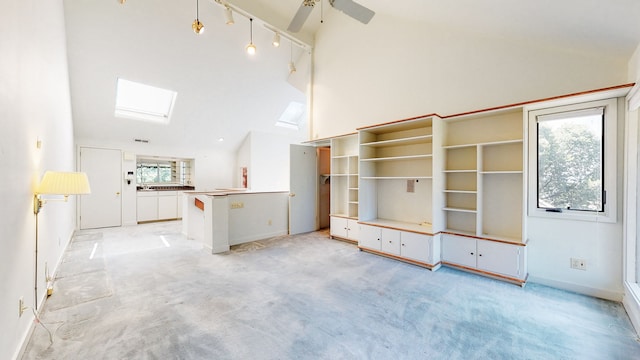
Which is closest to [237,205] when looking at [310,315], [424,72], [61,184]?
[61,184]

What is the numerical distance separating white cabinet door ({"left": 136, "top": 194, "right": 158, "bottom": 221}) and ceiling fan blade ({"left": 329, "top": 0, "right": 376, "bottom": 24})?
675 centimetres

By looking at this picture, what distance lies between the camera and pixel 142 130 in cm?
Answer: 624

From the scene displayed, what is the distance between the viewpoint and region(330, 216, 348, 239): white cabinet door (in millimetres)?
4840

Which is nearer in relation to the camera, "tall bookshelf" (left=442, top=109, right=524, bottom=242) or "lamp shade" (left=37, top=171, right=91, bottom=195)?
"lamp shade" (left=37, top=171, right=91, bottom=195)

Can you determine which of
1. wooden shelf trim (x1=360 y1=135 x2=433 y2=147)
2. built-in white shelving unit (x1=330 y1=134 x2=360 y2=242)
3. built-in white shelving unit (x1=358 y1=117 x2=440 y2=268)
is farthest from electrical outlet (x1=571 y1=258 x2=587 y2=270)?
built-in white shelving unit (x1=330 y1=134 x2=360 y2=242)

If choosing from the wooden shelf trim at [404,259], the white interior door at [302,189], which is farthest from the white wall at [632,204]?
the white interior door at [302,189]

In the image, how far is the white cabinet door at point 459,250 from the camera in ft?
10.7

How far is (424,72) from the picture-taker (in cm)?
399

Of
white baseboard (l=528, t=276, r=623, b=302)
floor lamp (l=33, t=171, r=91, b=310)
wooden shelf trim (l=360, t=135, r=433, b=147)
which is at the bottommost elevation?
white baseboard (l=528, t=276, r=623, b=302)

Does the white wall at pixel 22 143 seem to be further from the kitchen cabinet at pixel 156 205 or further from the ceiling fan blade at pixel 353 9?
the kitchen cabinet at pixel 156 205

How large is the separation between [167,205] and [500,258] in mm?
7759

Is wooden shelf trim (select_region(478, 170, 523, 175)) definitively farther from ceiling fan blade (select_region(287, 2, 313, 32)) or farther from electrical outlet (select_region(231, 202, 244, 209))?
electrical outlet (select_region(231, 202, 244, 209))

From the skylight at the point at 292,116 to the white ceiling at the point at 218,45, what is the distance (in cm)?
71

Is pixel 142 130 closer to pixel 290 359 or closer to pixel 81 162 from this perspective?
pixel 81 162
